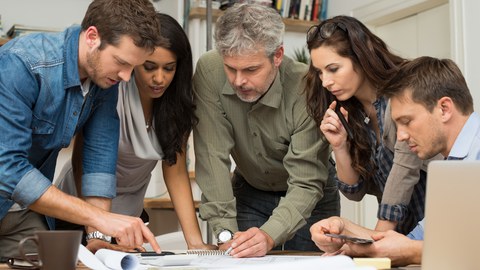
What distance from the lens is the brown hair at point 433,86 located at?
166 cm

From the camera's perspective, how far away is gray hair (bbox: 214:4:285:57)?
2008mm

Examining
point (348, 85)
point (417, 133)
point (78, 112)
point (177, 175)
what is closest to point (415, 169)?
point (417, 133)

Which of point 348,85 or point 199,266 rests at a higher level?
point 348,85

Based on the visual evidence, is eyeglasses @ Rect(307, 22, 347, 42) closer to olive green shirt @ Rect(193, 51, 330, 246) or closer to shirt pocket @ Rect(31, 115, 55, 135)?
olive green shirt @ Rect(193, 51, 330, 246)

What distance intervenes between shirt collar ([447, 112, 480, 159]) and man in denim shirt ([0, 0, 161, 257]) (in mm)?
803

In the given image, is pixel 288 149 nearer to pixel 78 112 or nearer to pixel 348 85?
pixel 348 85

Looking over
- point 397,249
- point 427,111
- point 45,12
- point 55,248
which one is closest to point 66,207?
point 55,248

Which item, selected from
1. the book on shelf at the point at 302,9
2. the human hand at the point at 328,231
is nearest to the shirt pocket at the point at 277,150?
the human hand at the point at 328,231

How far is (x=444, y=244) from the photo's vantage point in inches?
42.7

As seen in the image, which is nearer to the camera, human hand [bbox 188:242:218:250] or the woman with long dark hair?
the woman with long dark hair

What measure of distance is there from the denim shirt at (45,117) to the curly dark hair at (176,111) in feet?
0.65

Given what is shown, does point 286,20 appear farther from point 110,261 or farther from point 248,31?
point 110,261

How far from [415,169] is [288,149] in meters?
0.51

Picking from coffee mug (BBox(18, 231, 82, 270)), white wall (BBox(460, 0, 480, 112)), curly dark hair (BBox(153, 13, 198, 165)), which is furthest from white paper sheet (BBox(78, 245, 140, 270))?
white wall (BBox(460, 0, 480, 112))
